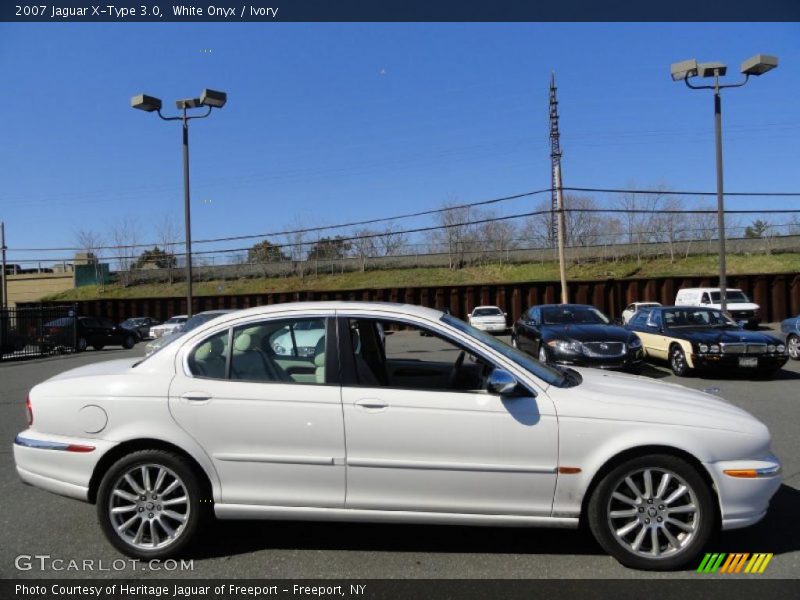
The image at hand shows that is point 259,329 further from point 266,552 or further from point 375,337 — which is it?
point 266,552

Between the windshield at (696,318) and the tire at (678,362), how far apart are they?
3.02 feet

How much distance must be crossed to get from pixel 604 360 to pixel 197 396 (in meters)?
8.48

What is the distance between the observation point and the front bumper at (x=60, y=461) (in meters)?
3.82

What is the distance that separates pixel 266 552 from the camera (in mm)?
3859

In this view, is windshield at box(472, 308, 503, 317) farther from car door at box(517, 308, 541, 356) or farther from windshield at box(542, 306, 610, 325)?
windshield at box(542, 306, 610, 325)

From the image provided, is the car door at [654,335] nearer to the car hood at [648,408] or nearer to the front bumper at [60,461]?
the car hood at [648,408]

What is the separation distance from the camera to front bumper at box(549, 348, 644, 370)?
35.1 ft

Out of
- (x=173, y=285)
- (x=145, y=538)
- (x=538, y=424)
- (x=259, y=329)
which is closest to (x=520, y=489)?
(x=538, y=424)

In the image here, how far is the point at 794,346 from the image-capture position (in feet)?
47.8

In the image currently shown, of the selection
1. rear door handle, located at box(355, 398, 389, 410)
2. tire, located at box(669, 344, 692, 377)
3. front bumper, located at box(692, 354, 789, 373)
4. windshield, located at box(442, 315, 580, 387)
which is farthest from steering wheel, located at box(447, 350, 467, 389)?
tire, located at box(669, 344, 692, 377)

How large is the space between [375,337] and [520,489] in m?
1.34

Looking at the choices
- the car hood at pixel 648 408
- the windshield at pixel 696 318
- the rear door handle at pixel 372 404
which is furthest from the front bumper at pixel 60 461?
the windshield at pixel 696 318
